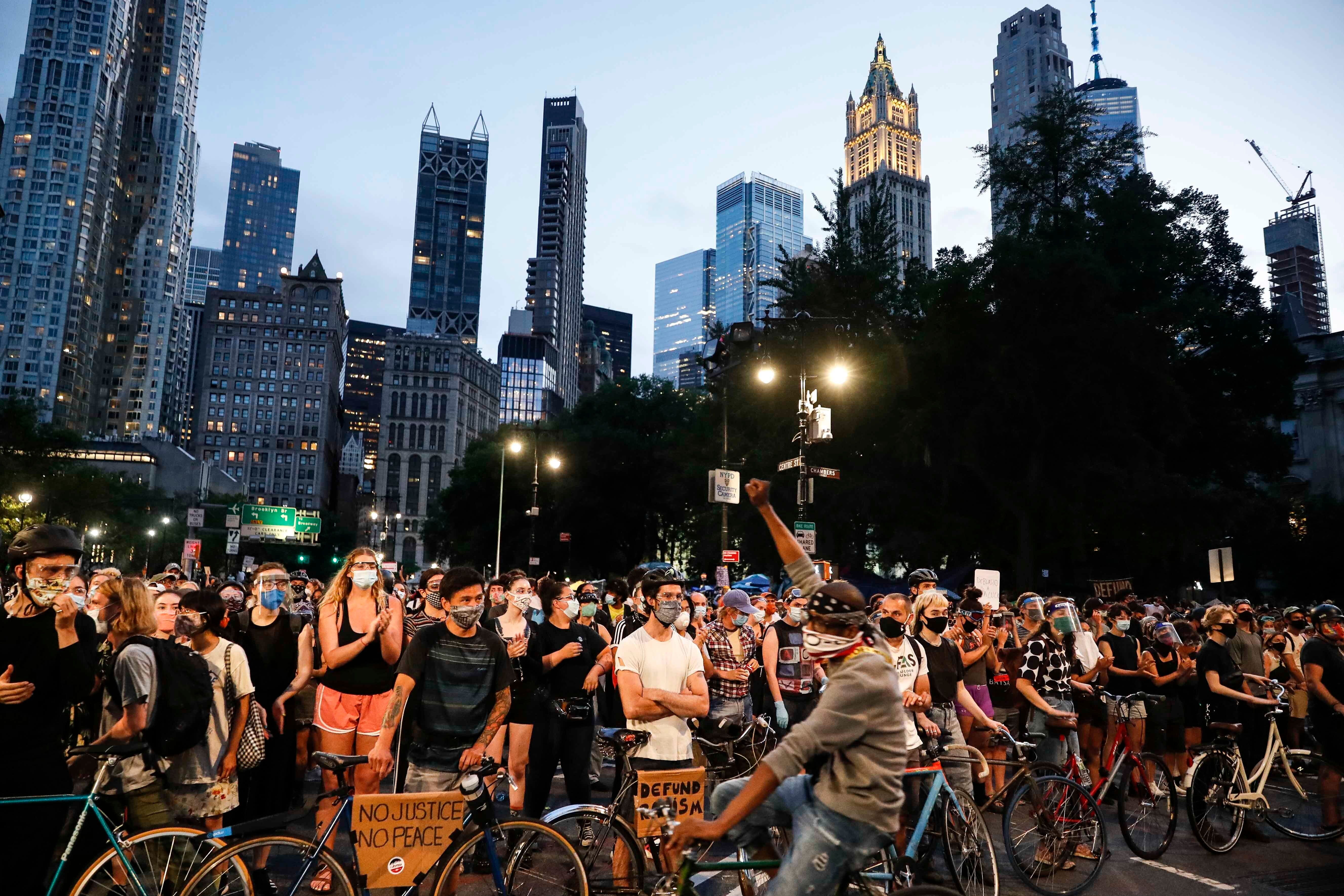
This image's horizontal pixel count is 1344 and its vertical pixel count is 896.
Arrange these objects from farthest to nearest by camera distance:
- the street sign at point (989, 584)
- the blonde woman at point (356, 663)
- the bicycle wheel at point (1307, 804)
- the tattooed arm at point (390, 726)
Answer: the street sign at point (989, 584), the bicycle wheel at point (1307, 804), the blonde woman at point (356, 663), the tattooed arm at point (390, 726)

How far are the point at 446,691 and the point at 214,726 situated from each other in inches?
52.6

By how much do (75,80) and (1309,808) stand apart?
21286cm

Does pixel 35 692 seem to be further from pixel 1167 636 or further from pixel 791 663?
pixel 1167 636

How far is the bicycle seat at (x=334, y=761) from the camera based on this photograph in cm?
452

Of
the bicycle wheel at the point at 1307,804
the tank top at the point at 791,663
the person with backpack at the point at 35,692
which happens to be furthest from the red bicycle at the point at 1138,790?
the person with backpack at the point at 35,692

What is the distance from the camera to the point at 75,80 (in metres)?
170

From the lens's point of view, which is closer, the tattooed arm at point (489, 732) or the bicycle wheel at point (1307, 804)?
the tattooed arm at point (489, 732)

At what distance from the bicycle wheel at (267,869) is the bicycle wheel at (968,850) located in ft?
11.4

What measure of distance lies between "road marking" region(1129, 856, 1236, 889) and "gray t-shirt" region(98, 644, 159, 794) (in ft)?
Result: 23.7

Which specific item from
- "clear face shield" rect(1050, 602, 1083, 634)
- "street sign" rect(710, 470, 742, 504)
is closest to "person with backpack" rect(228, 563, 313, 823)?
"clear face shield" rect(1050, 602, 1083, 634)

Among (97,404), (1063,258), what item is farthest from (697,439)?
(97,404)

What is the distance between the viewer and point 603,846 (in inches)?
191

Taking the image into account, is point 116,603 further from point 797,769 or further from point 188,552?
point 188,552

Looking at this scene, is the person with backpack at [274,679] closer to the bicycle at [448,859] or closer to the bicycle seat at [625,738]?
the bicycle at [448,859]
